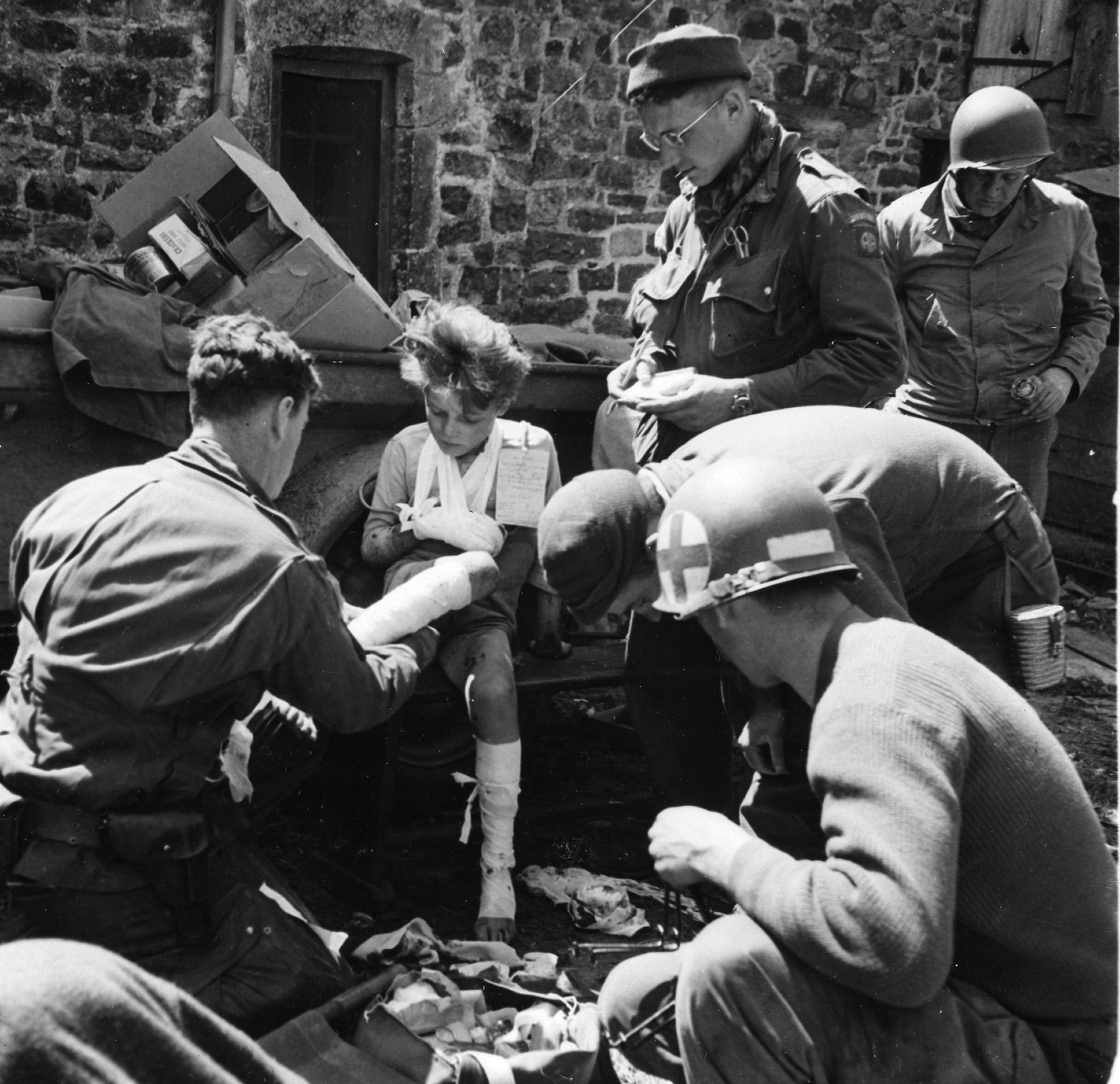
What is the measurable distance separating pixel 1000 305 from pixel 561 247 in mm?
3861

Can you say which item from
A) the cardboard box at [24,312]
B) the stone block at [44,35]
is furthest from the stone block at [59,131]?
the cardboard box at [24,312]

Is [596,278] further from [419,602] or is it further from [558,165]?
[419,602]

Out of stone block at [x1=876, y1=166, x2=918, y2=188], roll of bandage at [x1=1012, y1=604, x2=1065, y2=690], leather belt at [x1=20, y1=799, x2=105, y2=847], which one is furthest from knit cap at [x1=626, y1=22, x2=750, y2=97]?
stone block at [x1=876, y1=166, x2=918, y2=188]

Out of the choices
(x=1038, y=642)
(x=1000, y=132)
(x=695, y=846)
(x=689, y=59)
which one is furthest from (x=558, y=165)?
(x=695, y=846)

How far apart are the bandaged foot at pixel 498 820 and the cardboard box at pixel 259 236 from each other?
132 cm

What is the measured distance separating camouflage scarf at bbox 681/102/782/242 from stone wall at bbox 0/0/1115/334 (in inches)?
171

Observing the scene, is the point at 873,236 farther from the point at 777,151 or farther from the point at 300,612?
the point at 300,612

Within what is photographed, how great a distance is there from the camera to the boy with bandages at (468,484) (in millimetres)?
4016

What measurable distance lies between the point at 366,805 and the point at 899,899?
2.43m

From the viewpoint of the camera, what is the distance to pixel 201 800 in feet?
9.61

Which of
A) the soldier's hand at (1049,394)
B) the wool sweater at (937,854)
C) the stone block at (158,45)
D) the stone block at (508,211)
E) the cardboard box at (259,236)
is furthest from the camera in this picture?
the stone block at (508,211)

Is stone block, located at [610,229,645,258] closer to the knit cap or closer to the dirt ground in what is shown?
the dirt ground

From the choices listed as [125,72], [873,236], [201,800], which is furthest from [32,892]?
[125,72]

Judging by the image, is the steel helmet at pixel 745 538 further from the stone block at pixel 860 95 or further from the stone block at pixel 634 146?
the stone block at pixel 860 95
